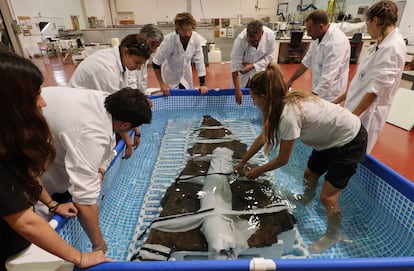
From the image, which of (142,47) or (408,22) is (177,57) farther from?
(408,22)

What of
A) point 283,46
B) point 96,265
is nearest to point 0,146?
point 96,265

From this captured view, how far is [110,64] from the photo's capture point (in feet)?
6.32

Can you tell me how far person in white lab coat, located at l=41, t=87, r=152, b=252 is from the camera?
1057mm

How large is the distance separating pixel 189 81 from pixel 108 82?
6.15ft

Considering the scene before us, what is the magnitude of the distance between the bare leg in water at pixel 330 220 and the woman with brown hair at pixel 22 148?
4.73 ft

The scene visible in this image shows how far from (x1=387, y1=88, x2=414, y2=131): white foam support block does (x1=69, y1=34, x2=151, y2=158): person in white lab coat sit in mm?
3700

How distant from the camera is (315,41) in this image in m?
2.60

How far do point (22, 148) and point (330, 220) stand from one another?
1.84 meters

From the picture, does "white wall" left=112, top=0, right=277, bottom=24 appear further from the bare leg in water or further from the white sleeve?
the bare leg in water

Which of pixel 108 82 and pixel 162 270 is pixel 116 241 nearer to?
pixel 162 270

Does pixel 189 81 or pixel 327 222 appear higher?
pixel 189 81

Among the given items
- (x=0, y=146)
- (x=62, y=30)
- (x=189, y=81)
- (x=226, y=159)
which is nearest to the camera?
(x=0, y=146)

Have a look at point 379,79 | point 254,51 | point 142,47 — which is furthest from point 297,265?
point 254,51

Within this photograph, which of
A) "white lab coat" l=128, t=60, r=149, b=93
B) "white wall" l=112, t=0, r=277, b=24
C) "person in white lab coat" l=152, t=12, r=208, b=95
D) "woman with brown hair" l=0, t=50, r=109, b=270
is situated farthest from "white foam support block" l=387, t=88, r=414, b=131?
"white wall" l=112, t=0, r=277, b=24
